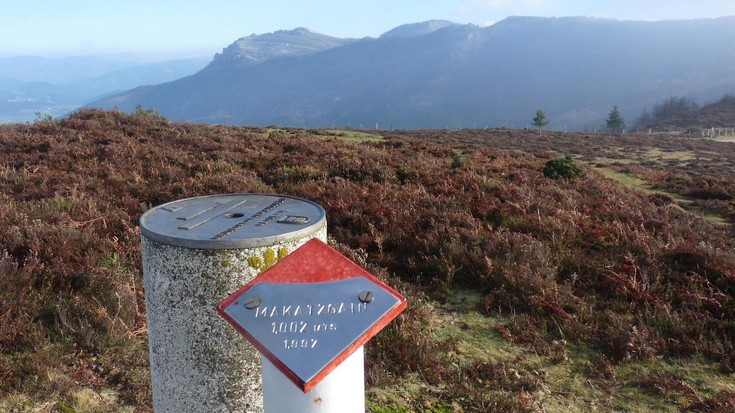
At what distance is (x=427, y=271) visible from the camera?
6.18 metres

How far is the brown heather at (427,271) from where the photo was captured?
3994 mm

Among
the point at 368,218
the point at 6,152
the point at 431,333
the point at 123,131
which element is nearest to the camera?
the point at 431,333

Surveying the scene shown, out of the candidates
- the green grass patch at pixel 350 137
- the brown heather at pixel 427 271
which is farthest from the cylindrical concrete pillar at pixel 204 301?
the green grass patch at pixel 350 137

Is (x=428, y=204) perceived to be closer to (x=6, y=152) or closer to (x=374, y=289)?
(x=374, y=289)

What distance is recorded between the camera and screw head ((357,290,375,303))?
2.06 m

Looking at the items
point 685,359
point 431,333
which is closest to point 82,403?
point 431,333

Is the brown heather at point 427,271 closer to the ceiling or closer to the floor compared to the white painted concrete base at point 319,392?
closer to the floor

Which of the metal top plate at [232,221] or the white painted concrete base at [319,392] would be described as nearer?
the white painted concrete base at [319,392]

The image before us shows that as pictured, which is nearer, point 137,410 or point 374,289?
point 374,289

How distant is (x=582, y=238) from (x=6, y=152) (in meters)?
13.6

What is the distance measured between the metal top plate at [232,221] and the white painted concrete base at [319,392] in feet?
2.75

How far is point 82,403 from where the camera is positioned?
3.48 meters

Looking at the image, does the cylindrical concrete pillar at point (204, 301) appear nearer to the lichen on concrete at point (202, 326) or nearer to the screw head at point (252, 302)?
the lichen on concrete at point (202, 326)

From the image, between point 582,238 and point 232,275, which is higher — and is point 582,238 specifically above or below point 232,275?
Result: below
